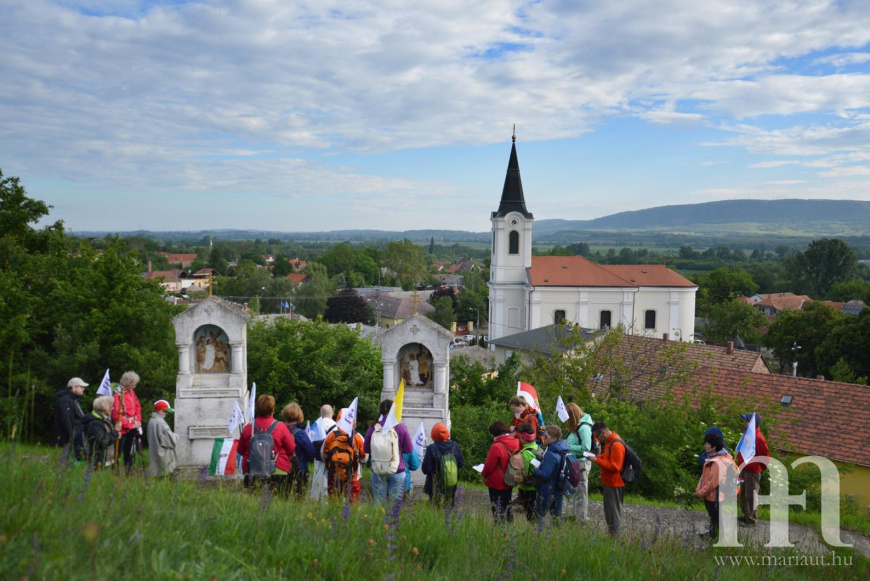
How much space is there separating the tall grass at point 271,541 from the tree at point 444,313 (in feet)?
224

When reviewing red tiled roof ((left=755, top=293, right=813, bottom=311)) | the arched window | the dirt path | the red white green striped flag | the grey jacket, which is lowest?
red tiled roof ((left=755, top=293, right=813, bottom=311))

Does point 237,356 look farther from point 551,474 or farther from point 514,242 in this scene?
point 514,242

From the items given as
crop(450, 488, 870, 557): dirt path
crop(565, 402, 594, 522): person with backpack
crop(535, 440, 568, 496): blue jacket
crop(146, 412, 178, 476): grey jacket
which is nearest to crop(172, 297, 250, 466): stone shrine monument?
crop(146, 412, 178, 476): grey jacket

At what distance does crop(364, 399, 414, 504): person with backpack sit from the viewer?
26.3 feet

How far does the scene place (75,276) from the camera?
1672cm

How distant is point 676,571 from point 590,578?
0.82 metres

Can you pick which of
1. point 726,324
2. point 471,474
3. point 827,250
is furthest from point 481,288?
point 471,474

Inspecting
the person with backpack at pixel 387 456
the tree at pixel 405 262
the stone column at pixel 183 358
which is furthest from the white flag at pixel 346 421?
the tree at pixel 405 262

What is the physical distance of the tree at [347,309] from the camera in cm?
6762

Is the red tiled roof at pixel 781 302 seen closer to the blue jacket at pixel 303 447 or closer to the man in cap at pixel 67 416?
the blue jacket at pixel 303 447

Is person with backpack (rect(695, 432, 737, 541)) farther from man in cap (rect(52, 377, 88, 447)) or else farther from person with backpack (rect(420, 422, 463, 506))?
man in cap (rect(52, 377, 88, 447))

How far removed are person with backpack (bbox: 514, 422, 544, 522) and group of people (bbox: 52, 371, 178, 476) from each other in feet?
14.4

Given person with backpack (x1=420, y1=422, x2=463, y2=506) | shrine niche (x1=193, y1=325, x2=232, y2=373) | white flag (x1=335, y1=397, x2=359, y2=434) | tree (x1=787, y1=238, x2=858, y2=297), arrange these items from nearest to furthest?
1. person with backpack (x1=420, y1=422, x2=463, y2=506)
2. white flag (x1=335, y1=397, x2=359, y2=434)
3. shrine niche (x1=193, y1=325, x2=232, y2=373)
4. tree (x1=787, y1=238, x2=858, y2=297)

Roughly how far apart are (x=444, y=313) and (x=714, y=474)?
6839cm
